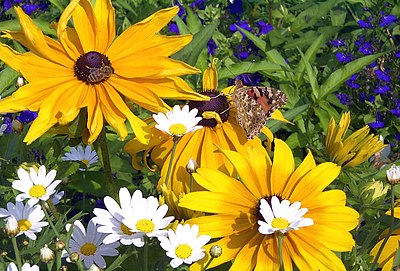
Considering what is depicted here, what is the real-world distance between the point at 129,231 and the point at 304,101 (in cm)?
130

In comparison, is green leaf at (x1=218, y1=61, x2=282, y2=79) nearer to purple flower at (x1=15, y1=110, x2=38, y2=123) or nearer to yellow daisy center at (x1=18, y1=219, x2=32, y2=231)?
purple flower at (x1=15, y1=110, x2=38, y2=123)

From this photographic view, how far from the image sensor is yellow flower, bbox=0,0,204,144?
1.28m

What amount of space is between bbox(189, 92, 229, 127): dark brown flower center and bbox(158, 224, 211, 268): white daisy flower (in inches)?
13.1

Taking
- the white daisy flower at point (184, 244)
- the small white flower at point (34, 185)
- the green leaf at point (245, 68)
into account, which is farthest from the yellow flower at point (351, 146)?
the green leaf at point (245, 68)

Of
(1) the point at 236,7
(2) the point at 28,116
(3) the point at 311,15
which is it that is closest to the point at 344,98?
(3) the point at 311,15

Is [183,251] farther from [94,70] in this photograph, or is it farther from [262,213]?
[94,70]

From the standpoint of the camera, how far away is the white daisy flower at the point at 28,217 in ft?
4.21

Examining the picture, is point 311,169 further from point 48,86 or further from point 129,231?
point 48,86

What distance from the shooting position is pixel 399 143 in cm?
259

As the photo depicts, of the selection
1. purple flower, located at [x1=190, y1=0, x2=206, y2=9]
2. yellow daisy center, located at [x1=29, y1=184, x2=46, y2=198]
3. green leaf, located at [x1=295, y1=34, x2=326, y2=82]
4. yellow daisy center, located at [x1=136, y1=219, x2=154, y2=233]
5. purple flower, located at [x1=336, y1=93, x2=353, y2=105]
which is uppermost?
yellow daisy center, located at [x1=29, y1=184, x2=46, y2=198]

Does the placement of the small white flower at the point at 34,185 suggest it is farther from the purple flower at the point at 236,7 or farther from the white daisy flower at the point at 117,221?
the purple flower at the point at 236,7

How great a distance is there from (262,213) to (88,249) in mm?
315

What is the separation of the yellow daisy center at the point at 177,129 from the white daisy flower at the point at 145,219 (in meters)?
0.14

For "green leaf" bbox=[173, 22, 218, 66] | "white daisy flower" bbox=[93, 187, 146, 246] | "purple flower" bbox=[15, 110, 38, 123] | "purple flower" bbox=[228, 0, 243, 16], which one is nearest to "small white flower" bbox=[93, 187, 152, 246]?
"white daisy flower" bbox=[93, 187, 146, 246]
